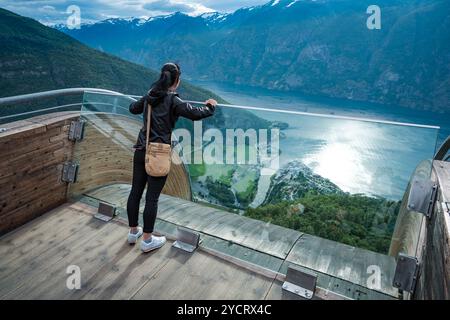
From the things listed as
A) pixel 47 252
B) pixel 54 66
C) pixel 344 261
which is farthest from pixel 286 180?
pixel 54 66

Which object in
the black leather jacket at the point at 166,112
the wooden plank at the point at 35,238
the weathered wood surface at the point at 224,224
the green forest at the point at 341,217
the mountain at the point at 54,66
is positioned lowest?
the wooden plank at the point at 35,238

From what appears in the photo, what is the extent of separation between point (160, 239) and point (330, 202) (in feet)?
5.20

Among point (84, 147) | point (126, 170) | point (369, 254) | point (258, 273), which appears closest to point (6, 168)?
point (84, 147)

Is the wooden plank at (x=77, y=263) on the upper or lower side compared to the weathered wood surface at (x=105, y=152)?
lower

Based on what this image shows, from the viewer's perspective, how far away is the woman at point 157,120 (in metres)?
2.39

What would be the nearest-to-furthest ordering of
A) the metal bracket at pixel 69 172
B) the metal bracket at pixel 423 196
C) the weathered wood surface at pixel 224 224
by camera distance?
the metal bracket at pixel 423 196 → the weathered wood surface at pixel 224 224 → the metal bracket at pixel 69 172

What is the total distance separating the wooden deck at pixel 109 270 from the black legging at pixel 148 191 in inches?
11.8

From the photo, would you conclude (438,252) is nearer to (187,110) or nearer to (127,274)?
(187,110)

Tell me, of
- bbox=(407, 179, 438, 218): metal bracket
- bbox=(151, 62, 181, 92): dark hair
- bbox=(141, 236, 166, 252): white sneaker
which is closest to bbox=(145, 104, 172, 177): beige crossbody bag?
bbox=(151, 62, 181, 92): dark hair

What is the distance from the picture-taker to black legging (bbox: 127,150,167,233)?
256 cm

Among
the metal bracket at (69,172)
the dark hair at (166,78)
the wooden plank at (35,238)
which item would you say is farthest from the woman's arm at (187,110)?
the metal bracket at (69,172)

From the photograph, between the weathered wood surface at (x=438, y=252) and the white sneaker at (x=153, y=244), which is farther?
the white sneaker at (x=153, y=244)

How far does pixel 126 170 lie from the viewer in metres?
4.14

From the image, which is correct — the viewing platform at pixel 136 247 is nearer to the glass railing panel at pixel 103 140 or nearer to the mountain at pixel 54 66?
the glass railing panel at pixel 103 140
